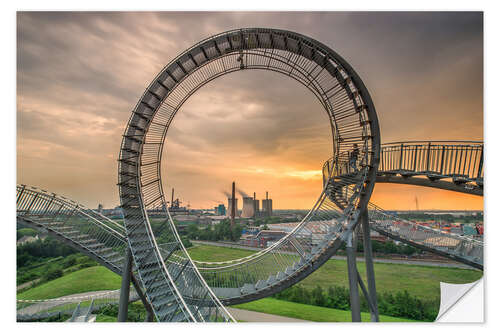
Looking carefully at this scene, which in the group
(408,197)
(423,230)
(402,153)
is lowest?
(423,230)

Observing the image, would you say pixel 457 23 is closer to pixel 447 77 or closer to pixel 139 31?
pixel 447 77

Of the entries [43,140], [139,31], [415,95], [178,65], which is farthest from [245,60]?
[43,140]

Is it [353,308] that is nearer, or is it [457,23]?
[353,308]

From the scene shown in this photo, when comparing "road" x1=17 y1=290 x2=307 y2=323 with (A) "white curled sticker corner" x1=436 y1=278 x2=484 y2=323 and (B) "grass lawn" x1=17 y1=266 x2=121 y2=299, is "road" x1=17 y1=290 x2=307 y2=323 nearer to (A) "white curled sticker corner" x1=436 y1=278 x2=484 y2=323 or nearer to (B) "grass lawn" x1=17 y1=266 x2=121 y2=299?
(B) "grass lawn" x1=17 y1=266 x2=121 y2=299

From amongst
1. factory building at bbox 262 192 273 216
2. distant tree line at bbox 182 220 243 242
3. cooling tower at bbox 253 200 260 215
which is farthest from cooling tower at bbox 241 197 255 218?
distant tree line at bbox 182 220 243 242

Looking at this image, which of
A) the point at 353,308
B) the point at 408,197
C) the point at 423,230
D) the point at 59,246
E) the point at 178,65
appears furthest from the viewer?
the point at 59,246

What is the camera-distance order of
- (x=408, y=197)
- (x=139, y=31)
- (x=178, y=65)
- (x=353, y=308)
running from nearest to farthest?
1. (x=353, y=308)
2. (x=178, y=65)
3. (x=139, y=31)
4. (x=408, y=197)

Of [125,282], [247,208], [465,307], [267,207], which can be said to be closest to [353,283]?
[465,307]

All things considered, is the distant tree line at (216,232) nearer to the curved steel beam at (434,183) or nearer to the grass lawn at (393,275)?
the grass lawn at (393,275)
